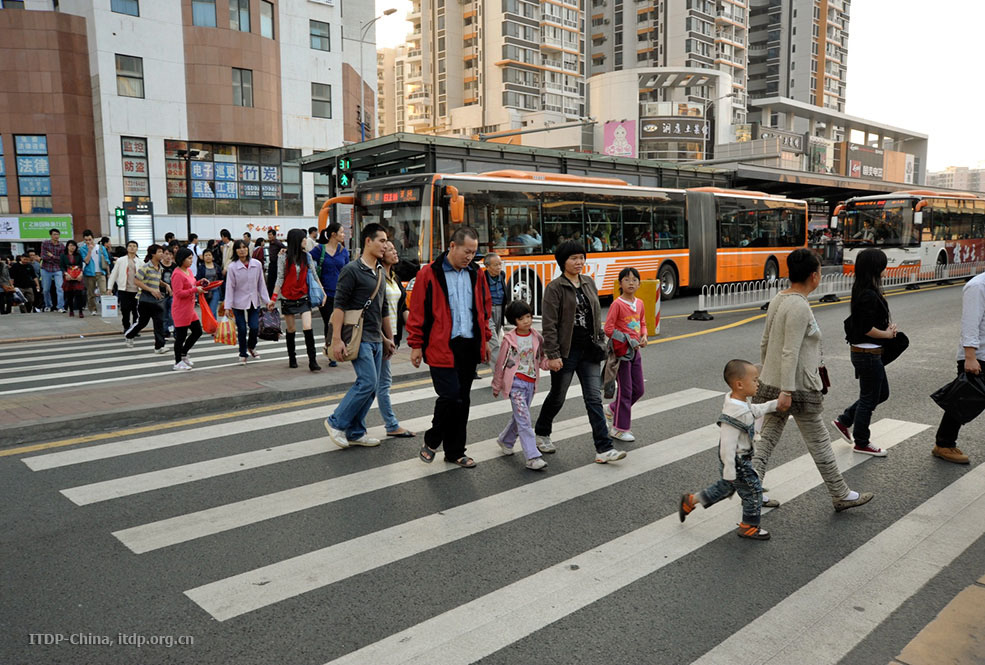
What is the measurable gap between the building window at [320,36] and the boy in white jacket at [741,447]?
40.1 meters

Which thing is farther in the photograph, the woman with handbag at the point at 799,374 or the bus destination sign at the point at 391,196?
the bus destination sign at the point at 391,196

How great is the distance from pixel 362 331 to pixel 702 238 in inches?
674

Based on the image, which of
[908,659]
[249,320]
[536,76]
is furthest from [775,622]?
[536,76]

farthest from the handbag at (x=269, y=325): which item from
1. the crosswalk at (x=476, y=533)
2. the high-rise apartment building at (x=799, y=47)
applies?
the high-rise apartment building at (x=799, y=47)

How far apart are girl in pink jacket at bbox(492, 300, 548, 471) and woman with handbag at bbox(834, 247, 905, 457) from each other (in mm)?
2622

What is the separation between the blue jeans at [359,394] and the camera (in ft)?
20.2

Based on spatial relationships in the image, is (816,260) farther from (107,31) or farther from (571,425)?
(107,31)

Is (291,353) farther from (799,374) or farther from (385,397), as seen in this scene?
(799,374)

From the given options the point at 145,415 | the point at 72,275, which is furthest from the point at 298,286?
the point at 72,275

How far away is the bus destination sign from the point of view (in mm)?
15008

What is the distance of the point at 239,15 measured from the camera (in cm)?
3606

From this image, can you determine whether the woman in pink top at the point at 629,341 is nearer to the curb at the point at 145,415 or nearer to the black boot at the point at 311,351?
the curb at the point at 145,415

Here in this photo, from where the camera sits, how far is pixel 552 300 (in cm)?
574

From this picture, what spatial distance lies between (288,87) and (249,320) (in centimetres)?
3178
